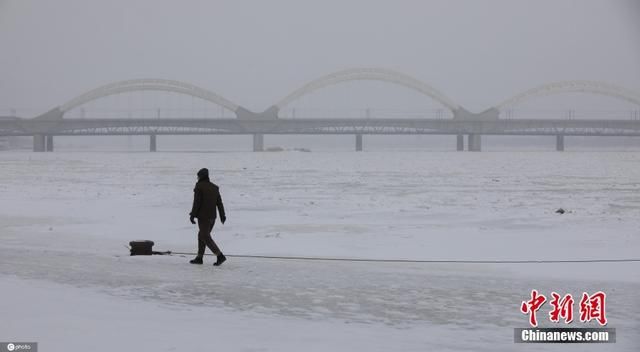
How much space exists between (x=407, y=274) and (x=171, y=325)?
504cm

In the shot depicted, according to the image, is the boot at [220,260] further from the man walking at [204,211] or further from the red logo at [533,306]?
the red logo at [533,306]

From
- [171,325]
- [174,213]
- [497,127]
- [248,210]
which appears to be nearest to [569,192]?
[248,210]

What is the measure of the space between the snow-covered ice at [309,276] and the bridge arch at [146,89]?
167296mm

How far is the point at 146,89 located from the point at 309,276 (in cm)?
18287

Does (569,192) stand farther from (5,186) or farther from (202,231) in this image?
(5,186)

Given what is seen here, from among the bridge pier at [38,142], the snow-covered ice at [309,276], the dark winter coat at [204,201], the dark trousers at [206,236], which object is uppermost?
the bridge pier at [38,142]

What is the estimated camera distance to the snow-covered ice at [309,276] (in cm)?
875

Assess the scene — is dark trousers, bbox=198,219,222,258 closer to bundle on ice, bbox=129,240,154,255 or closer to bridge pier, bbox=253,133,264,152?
bundle on ice, bbox=129,240,154,255

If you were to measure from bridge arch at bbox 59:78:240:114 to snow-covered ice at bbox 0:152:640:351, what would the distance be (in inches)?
6586

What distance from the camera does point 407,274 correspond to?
1306 centimetres

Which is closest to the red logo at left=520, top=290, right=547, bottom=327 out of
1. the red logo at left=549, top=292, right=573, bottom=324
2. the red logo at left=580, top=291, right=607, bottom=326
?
the red logo at left=549, top=292, right=573, bottom=324

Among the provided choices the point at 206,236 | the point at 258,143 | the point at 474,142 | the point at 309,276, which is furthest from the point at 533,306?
the point at 474,142

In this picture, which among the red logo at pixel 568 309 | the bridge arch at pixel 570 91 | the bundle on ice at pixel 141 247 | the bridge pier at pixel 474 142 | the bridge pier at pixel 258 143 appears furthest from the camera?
the bridge arch at pixel 570 91

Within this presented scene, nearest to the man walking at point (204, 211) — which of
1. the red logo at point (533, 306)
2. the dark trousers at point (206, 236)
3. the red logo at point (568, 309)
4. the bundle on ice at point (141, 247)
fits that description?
the dark trousers at point (206, 236)
